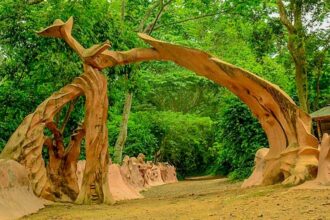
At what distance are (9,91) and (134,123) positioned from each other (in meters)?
12.2

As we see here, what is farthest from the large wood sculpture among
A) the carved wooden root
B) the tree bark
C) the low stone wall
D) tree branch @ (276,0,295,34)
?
tree branch @ (276,0,295,34)

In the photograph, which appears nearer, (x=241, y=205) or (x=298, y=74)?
(x=241, y=205)

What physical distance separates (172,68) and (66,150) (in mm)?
18778

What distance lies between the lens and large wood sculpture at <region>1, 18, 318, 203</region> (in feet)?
28.3

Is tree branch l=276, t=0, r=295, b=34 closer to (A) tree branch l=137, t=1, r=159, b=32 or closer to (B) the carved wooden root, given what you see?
(A) tree branch l=137, t=1, r=159, b=32

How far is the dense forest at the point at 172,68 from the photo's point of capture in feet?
36.4

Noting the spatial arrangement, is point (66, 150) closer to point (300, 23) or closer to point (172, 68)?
point (300, 23)

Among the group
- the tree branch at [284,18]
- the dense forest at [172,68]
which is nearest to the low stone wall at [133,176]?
the dense forest at [172,68]

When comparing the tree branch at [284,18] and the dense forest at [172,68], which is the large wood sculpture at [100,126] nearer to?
the dense forest at [172,68]

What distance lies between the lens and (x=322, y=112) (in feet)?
61.6

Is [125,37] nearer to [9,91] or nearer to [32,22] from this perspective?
[32,22]

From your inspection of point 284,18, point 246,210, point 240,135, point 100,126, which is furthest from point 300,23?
point 246,210

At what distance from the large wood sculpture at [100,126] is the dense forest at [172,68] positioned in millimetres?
1625

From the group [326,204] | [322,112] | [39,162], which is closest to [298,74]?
[322,112]
